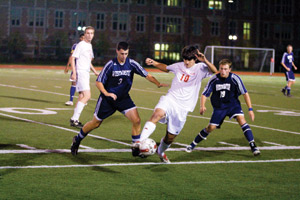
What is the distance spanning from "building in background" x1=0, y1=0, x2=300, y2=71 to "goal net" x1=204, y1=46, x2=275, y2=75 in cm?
1603

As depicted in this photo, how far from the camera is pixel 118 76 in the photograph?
8680mm

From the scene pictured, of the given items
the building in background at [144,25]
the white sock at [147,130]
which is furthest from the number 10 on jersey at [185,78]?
the building in background at [144,25]

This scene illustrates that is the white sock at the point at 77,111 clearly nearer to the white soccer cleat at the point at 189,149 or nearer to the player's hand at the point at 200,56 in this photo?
the white soccer cleat at the point at 189,149

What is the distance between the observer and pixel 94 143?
398 inches

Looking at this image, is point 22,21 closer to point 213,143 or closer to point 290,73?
point 290,73

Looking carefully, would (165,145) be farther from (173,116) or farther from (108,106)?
(108,106)

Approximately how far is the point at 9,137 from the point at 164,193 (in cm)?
476

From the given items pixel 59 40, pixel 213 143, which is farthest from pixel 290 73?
pixel 59 40

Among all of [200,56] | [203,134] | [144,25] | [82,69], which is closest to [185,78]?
[200,56]

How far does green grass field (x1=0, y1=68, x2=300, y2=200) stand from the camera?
6605mm

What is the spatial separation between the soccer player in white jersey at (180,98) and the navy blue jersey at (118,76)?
316mm

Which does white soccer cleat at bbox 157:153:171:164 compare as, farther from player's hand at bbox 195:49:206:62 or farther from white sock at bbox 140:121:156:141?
player's hand at bbox 195:49:206:62

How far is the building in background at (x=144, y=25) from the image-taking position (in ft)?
232

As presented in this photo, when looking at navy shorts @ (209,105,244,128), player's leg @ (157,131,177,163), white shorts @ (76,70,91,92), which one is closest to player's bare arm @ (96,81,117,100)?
player's leg @ (157,131,177,163)
